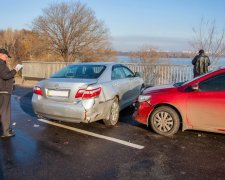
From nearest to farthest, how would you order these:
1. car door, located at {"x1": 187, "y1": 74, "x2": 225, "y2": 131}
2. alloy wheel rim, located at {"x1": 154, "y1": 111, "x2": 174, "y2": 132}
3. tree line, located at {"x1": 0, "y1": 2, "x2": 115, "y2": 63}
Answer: car door, located at {"x1": 187, "y1": 74, "x2": 225, "y2": 131} < alloy wheel rim, located at {"x1": 154, "y1": 111, "x2": 174, "y2": 132} < tree line, located at {"x1": 0, "y1": 2, "x2": 115, "y2": 63}

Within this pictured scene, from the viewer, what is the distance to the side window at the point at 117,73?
23.1 feet

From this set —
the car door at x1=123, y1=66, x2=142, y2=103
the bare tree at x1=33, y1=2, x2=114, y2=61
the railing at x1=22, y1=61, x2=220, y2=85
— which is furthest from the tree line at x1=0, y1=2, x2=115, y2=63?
the car door at x1=123, y1=66, x2=142, y2=103

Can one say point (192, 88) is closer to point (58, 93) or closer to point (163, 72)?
point (58, 93)

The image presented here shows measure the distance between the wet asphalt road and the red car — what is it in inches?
10.7

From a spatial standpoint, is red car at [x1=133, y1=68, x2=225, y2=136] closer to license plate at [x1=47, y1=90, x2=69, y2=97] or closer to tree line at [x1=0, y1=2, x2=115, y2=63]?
license plate at [x1=47, y1=90, x2=69, y2=97]

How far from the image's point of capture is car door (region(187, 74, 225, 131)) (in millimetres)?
5270

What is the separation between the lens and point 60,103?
588cm

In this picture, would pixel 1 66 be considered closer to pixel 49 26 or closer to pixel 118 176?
pixel 118 176

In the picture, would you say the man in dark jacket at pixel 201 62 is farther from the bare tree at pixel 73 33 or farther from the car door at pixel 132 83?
the bare tree at pixel 73 33

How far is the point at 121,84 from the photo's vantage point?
716 cm

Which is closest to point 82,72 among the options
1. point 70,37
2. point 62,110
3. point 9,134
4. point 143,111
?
point 62,110

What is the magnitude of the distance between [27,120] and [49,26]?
909 inches

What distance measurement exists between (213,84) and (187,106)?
658mm

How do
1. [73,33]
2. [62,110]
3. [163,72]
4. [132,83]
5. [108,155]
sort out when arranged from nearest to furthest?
[108,155] → [62,110] → [132,83] → [163,72] → [73,33]
